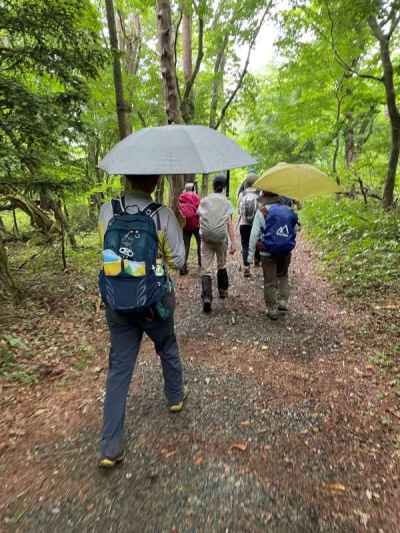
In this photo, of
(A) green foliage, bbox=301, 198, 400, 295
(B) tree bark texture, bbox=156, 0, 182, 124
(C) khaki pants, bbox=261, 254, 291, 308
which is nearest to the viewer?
(C) khaki pants, bbox=261, 254, 291, 308

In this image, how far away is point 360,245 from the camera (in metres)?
7.50

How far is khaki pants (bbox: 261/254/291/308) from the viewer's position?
16.3 feet

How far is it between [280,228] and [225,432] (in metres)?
2.82

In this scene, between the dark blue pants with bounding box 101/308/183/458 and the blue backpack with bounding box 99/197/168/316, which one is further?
the dark blue pants with bounding box 101/308/183/458

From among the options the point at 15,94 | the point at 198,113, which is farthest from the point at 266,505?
the point at 198,113

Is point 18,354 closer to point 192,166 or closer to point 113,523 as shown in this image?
point 113,523

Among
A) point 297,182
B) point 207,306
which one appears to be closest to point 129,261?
point 297,182

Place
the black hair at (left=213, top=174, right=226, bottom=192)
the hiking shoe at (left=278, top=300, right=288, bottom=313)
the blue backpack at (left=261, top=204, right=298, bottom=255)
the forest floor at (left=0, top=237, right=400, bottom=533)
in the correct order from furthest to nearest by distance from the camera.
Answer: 1. the hiking shoe at (left=278, top=300, right=288, bottom=313)
2. the black hair at (left=213, top=174, right=226, bottom=192)
3. the blue backpack at (left=261, top=204, right=298, bottom=255)
4. the forest floor at (left=0, top=237, right=400, bottom=533)

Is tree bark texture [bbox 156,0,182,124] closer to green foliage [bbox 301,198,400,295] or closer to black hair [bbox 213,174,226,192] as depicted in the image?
black hair [bbox 213,174,226,192]

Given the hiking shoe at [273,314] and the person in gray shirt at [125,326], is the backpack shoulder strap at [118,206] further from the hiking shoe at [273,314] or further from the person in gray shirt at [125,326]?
the hiking shoe at [273,314]

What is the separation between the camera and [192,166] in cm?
222

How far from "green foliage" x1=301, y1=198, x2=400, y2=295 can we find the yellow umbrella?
2.42 metres

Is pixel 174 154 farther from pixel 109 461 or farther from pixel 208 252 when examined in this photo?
pixel 208 252

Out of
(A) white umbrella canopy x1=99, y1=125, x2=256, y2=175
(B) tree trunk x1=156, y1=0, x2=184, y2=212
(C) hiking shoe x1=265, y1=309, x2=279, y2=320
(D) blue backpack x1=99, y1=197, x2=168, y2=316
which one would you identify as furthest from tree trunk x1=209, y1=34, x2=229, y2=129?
(D) blue backpack x1=99, y1=197, x2=168, y2=316
